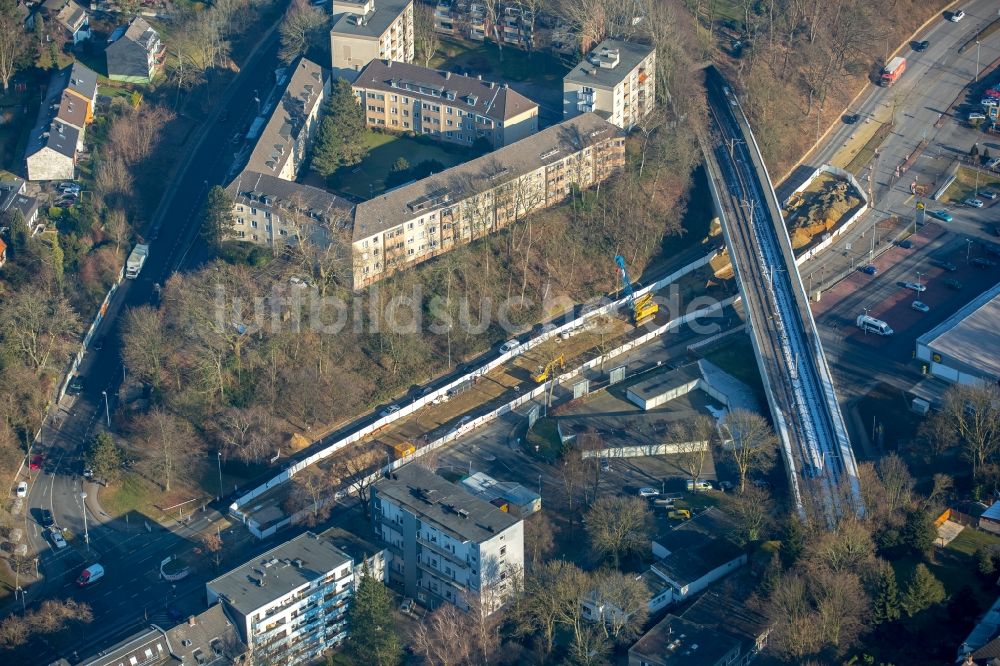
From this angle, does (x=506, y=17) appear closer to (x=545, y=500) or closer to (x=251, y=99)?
(x=251, y=99)

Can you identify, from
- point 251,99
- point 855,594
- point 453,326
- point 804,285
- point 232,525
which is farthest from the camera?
point 251,99

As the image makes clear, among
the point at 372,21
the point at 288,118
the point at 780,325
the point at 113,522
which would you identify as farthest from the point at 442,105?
the point at 113,522

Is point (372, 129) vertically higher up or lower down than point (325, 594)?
higher up

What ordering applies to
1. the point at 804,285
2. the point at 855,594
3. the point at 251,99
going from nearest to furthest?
1. the point at 855,594
2. the point at 804,285
3. the point at 251,99

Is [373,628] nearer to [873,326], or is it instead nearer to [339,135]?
[339,135]

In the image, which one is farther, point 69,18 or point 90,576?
point 69,18

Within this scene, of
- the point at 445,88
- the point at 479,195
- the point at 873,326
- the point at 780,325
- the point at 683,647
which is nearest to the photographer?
the point at 683,647

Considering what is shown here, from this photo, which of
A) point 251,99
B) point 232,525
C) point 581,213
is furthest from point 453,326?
point 251,99
